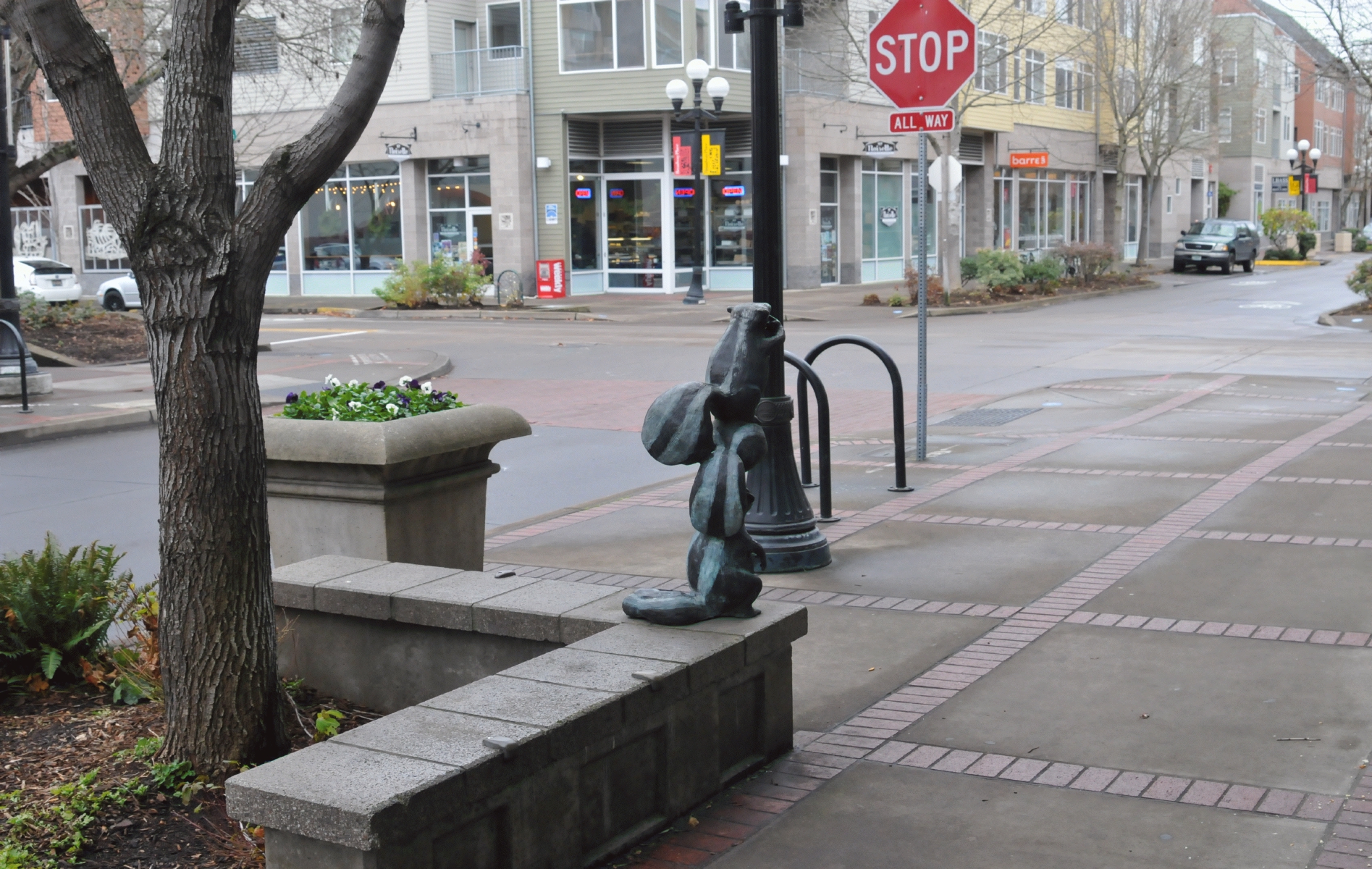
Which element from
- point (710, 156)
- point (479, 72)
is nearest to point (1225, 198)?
point (710, 156)

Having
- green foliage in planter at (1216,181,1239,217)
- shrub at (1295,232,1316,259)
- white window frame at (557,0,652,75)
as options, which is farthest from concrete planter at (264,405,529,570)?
green foliage in planter at (1216,181,1239,217)

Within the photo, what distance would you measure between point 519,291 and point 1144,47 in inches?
999

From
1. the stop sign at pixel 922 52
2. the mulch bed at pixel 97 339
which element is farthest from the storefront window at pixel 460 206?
the stop sign at pixel 922 52

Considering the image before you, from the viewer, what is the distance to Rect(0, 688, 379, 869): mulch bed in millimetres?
3781

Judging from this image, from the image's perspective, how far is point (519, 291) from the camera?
1352 inches

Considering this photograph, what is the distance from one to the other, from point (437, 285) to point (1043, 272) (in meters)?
14.8

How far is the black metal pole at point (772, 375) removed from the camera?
7.03 m

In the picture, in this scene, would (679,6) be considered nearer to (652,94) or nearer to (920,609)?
(652,94)

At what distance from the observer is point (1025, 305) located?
30906 mm

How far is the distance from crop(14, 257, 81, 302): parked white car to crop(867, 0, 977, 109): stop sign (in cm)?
2634

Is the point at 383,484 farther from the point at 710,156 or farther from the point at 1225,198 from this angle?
the point at 1225,198

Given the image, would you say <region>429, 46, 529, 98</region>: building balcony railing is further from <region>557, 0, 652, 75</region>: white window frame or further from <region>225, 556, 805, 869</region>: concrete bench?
<region>225, 556, 805, 869</region>: concrete bench

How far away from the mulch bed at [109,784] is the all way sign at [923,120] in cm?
600

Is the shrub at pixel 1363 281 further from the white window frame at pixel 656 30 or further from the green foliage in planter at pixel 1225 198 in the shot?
the green foliage in planter at pixel 1225 198
